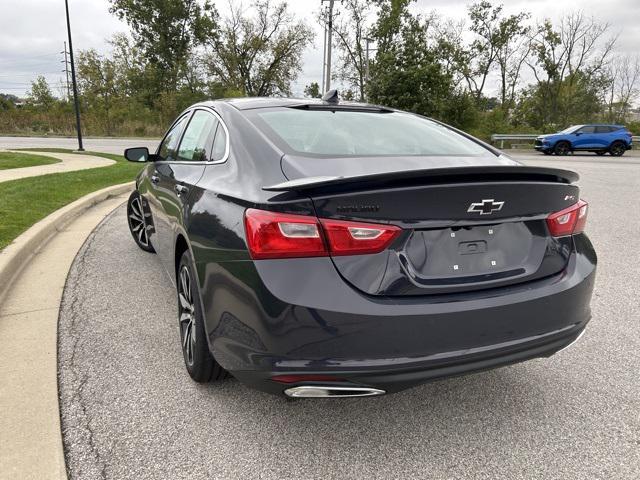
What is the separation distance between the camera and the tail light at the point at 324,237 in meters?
1.84

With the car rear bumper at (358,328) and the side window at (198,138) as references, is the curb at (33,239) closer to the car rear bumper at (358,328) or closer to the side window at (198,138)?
the side window at (198,138)

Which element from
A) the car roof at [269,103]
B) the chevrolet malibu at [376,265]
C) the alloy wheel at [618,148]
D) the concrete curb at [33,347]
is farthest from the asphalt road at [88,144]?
the alloy wheel at [618,148]

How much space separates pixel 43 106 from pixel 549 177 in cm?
5655

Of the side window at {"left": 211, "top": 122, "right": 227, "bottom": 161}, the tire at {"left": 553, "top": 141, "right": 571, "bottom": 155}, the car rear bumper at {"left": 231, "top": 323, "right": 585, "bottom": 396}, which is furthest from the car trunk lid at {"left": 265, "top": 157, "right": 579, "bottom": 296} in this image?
the tire at {"left": 553, "top": 141, "right": 571, "bottom": 155}

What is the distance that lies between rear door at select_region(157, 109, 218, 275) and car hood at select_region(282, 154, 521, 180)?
2.79 feet

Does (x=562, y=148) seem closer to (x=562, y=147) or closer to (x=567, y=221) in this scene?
(x=562, y=147)

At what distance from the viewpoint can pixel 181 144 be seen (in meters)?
3.72

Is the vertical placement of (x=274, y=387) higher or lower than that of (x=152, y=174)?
lower

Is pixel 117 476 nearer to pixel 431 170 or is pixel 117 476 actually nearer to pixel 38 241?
pixel 431 170

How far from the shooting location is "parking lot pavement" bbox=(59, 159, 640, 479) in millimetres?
2078

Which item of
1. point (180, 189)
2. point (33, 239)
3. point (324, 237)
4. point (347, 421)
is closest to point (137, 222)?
point (33, 239)

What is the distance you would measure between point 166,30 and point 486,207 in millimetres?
49399

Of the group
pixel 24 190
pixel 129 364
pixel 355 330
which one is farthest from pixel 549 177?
pixel 24 190

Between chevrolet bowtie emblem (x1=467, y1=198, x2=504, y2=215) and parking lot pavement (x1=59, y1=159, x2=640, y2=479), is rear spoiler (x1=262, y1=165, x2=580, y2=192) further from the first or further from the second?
parking lot pavement (x1=59, y1=159, x2=640, y2=479)
